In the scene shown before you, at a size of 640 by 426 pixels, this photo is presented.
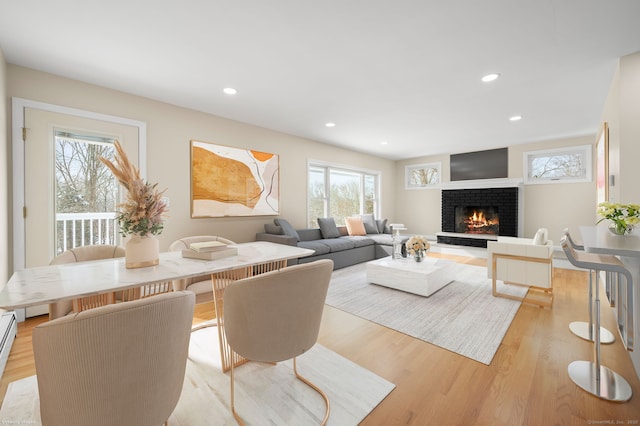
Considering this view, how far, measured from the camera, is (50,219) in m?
2.68

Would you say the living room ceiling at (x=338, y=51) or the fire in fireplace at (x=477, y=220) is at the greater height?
the living room ceiling at (x=338, y=51)

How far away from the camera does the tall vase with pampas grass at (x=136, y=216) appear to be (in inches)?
53.0

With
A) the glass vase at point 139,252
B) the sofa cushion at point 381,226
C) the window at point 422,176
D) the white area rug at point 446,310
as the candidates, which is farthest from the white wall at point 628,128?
the window at point 422,176

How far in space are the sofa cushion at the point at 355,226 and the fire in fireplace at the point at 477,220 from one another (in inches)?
104

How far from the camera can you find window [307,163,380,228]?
5648 mm

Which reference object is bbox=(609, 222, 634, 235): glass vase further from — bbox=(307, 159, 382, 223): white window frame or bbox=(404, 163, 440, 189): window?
bbox=(404, 163, 440, 189): window

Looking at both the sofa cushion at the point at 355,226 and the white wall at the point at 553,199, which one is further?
the sofa cushion at the point at 355,226

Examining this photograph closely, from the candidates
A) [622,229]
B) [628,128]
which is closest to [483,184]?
[628,128]

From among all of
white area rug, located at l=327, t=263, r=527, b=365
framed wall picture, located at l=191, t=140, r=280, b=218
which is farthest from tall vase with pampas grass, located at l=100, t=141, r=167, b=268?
framed wall picture, located at l=191, t=140, r=280, b=218

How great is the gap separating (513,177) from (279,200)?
5196mm

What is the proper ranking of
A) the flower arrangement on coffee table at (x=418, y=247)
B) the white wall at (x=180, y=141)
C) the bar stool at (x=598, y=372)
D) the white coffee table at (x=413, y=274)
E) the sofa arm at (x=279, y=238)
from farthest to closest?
the sofa arm at (x=279, y=238), the flower arrangement on coffee table at (x=418, y=247), the white coffee table at (x=413, y=274), the white wall at (x=180, y=141), the bar stool at (x=598, y=372)

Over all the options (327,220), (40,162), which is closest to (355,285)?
(327,220)

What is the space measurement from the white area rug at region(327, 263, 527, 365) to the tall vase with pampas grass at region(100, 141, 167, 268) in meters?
2.07

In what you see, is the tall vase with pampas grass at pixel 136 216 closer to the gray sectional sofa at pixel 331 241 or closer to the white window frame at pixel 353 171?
the gray sectional sofa at pixel 331 241
